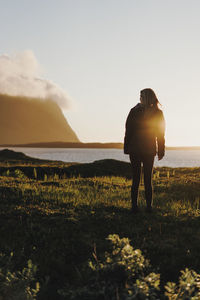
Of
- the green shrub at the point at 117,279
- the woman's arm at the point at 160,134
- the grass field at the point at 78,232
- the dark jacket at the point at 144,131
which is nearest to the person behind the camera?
the green shrub at the point at 117,279

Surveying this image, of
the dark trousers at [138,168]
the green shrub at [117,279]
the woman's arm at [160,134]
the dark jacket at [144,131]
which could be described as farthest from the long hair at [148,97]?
the green shrub at [117,279]

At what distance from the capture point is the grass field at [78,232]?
404cm

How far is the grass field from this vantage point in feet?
13.3

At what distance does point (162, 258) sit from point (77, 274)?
1457 millimetres

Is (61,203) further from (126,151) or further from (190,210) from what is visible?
(190,210)

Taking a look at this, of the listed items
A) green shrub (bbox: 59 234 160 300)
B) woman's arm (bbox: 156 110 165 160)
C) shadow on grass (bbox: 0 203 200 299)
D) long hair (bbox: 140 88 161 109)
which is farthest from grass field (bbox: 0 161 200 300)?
long hair (bbox: 140 88 161 109)

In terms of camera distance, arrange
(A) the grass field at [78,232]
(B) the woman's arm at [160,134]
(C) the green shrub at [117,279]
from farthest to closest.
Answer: (B) the woman's arm at [160,134] → (A) the grass field at [78,232] → (C) the green shrub at [117,279]

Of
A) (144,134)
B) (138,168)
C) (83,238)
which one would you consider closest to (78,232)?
(83,238)

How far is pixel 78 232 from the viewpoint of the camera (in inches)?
210

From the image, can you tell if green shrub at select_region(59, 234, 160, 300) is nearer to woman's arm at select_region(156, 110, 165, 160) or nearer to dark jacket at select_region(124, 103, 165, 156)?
dark jacket at select_region(124, 103, 165, 156)

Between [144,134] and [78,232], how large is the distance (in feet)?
9.54

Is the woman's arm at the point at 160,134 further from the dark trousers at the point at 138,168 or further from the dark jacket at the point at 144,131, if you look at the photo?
the dark trousers at the point at 138,168

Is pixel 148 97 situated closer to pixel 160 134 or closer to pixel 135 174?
pixel 160 134

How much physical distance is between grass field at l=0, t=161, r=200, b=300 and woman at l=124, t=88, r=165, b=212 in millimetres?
1047
